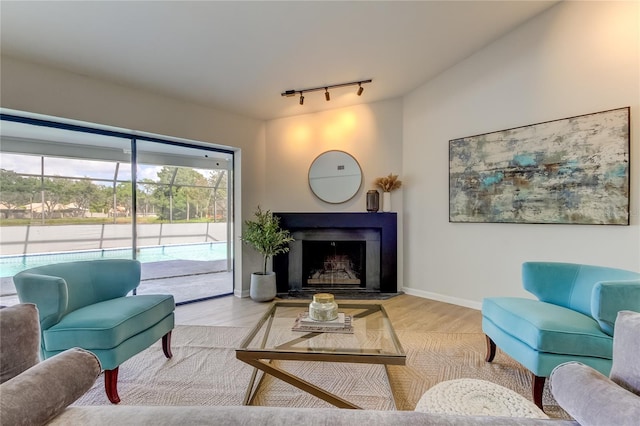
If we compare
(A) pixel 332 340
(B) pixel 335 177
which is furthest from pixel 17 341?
(B) pixel 335 177

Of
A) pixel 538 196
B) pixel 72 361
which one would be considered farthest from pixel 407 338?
pixel 72 361

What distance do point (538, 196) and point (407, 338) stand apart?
1.99m

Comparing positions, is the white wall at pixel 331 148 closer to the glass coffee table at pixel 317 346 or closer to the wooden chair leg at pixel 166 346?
the glass coffee table at pixel 317 346

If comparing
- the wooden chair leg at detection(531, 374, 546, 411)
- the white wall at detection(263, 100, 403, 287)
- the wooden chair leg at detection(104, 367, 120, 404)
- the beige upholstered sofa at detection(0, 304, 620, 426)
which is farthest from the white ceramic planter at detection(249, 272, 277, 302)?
the beige upholstered sofa at detection(0, 304, 620, 426)

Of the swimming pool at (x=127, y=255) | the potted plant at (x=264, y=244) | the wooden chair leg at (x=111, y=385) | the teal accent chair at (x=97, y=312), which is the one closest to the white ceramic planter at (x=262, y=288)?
the potted plant at (x=264, y=244)

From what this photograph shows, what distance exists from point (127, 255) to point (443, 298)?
3.98 metres

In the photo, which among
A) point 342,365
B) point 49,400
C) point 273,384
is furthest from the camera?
point 342,365

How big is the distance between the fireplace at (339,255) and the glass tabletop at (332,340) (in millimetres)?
1804

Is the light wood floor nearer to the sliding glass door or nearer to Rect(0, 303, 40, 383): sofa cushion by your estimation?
the sliding glass door

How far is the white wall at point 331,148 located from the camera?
414cm

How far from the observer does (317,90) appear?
367 cm

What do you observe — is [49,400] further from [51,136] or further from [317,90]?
[317,90]

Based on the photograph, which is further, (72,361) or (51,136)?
(51,136)

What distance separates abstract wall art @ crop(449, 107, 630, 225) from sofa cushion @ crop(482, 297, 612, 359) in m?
1.34
